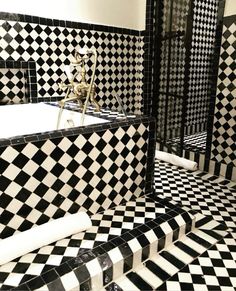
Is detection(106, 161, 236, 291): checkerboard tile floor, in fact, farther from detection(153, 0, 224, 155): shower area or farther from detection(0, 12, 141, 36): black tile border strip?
detection(0, 12, 141, 36): black tile border strip

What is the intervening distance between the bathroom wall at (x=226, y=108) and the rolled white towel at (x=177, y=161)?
0.21 metres

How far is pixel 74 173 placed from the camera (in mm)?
1832

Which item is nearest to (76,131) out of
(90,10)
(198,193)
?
(198,193)

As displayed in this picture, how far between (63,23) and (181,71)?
5.37 feet

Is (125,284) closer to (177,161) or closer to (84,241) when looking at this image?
(84,241)

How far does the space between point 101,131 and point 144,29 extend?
2436 millimetres

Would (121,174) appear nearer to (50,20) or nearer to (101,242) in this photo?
(101,242)

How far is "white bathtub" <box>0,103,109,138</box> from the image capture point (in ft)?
8.87

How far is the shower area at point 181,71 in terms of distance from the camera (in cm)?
343

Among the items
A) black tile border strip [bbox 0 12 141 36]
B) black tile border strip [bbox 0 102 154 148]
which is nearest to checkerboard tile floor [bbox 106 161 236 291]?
black tile border strip [bbox 0 102 154 148]

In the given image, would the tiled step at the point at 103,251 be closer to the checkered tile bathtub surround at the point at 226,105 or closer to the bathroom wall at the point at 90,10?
the checkered tile bathtub surround at the point at 226,105

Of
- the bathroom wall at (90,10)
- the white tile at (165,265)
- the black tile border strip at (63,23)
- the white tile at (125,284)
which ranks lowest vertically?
the white tile at (125,284)

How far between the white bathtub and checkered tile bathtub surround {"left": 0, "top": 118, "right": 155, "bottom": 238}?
0.77 metres

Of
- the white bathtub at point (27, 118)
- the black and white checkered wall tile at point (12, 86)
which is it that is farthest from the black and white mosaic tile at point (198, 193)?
the black and white checkered wall tile at point (12, 86)
